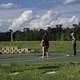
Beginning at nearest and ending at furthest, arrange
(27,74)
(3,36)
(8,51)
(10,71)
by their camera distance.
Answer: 1. (27,74)
2. (10,71)
3. (8,51)
4. (3,36)

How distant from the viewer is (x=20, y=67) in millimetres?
20172

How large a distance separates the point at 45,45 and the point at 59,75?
33.4 ft

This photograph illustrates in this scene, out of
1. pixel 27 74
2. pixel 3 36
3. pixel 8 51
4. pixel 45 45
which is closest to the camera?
pixel 27 74

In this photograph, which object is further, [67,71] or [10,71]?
[10,71]

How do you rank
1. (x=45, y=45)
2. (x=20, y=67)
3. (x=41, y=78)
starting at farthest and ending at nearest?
1. (x=45, y=45)
2. (x=20, y=67)
3. (x=41, y=78)

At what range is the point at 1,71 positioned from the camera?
18.8 m

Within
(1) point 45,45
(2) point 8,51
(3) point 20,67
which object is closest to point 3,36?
(2) point 8,51

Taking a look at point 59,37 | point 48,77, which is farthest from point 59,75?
point 59,37

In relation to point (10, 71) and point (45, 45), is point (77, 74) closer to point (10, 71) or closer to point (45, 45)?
point (10, 71)

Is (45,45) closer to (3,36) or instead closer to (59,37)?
(3,36)

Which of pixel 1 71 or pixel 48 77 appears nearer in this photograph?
pixel 48 77

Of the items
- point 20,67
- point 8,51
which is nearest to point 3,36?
point 8,51

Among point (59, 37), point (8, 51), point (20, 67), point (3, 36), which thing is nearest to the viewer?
point (20, 67)

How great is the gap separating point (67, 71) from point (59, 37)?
278 ft
